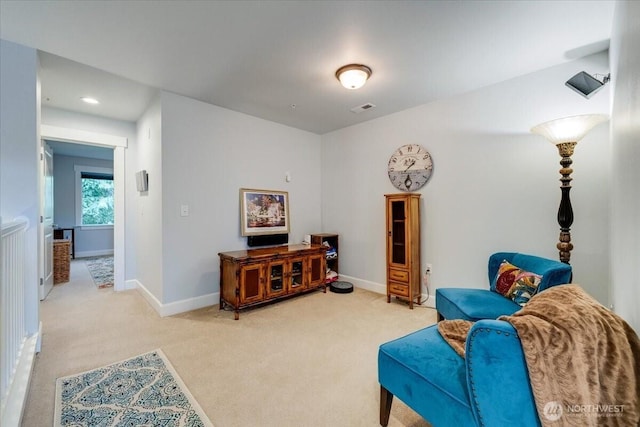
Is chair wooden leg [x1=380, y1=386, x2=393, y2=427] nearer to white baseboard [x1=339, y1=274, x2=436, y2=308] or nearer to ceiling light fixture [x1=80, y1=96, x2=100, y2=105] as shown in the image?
white baseboard [x1=339, y1=274, x2=436, y2=308]

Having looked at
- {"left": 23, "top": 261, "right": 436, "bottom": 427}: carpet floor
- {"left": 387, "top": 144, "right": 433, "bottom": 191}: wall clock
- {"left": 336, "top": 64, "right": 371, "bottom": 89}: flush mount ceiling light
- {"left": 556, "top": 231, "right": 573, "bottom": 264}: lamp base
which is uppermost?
{"left": 336, "top": 64, "right": 371, "bottom": 89}: flush mount ceiling light

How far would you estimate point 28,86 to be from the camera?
2.23 meters

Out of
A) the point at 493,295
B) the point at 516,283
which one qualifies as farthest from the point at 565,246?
the point at 493,295

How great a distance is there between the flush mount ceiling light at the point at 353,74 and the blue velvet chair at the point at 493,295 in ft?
6.80

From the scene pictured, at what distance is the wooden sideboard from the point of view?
2926 mm

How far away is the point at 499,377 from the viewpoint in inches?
37.4

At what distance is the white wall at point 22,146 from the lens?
2.14 metres

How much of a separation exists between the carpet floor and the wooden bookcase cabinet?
0.23 meters

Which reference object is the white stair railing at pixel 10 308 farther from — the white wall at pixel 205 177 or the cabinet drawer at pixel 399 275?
the cabinet drawer at pixel 399 275

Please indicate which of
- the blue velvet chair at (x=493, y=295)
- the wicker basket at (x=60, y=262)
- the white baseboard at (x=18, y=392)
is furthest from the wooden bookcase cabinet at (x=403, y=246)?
the wicker basket at (x=60, y=262)

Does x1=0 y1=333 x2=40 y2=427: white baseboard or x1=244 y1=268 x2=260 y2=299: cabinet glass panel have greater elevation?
x1=244 y1=268 x2=260 y2=299: cabinet glass panel

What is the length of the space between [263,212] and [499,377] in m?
3.23

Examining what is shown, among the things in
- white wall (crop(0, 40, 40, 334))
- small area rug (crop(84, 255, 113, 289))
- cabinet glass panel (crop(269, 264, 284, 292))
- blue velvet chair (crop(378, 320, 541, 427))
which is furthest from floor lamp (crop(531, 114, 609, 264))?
small area rug (crop(84, 255, 113, 289))

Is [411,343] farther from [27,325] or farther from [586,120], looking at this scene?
[27,325]
